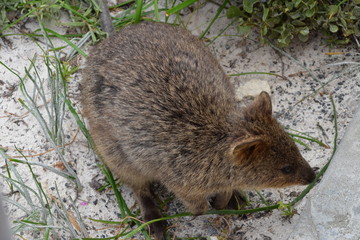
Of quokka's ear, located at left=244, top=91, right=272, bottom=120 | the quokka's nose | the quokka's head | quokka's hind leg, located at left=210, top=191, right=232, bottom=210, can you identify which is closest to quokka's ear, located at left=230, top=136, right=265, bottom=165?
the quokka's head

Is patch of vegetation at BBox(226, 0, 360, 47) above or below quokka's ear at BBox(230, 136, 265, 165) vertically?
above

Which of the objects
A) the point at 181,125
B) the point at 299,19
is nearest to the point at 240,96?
the point at 299,19

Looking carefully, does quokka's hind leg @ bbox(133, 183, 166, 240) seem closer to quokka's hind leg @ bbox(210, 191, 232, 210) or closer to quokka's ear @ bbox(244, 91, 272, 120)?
quokka's hind leg @ bbox(210, 191, 232, 210)

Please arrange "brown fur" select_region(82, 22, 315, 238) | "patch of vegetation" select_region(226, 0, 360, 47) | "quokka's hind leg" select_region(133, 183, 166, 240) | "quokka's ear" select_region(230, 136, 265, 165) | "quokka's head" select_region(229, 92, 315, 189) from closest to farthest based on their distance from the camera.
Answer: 1. "quokka's ear" select_region(230, 136, 265, 165)
2. "quokka's head" select_region(229, 92, 315, 189)
3. "brown fur" select_region(82, 22, 315, 238)
4. "quokka's hind leg" select_region(133, 183, 166, 240)
5. "patch of vegetation" select_region(226, 0, 360, 47)

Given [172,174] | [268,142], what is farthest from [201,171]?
[268,142]

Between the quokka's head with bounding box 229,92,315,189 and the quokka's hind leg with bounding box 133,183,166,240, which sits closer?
the quokka's head with bounding box 229,92,315,189

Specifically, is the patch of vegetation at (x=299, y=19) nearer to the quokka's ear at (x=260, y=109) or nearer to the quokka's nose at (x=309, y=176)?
the quokka's ear at (x=260, y=109)

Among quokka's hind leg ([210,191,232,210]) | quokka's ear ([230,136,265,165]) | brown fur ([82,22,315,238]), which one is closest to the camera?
quokka's ear ([230,136,265,165])

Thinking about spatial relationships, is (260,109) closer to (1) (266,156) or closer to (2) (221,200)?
(1) (266,156)
